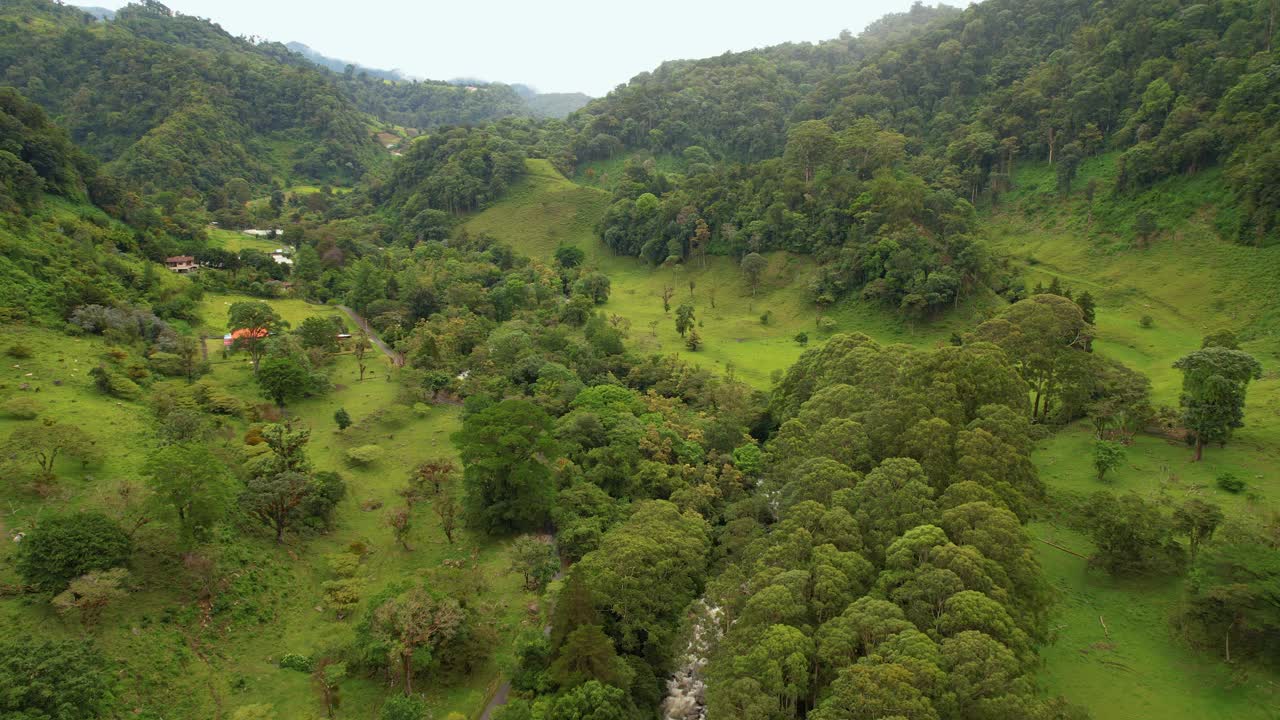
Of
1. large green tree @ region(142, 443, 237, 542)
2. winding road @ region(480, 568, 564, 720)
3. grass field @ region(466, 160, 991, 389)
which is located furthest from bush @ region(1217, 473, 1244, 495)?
large green tree @ region(142, 443, 237, 542)

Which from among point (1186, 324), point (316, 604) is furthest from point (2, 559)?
point (1186, 324)

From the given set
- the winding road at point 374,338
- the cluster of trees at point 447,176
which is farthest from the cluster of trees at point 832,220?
the winding road at point 374,338

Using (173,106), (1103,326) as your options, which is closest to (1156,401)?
(1103,326)

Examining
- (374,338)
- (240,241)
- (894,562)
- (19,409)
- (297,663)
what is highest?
(240,241)

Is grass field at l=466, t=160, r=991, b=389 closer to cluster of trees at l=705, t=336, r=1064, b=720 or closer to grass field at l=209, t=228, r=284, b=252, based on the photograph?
cluster of trees at l=705, t=336, r=1064, b=720

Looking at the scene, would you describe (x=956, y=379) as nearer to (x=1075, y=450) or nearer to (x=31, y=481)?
(x=1075, y=450)

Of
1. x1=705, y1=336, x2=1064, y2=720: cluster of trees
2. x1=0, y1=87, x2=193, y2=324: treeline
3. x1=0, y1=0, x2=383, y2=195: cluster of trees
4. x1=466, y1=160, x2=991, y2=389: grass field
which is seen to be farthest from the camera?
x1=0, y1=0, x2=383, y2=195: cluster of trees

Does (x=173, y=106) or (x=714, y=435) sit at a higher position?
(x=173, y=106)

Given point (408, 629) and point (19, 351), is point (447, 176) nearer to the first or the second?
point (19, 351)

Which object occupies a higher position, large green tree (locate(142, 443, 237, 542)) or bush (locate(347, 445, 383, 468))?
large green tree (locate(142, 443, 237, 542))
